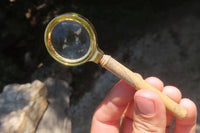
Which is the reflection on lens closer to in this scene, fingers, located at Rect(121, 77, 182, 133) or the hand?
the hand

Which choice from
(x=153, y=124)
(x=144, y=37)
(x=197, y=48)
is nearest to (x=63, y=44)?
(x=153, y=124)

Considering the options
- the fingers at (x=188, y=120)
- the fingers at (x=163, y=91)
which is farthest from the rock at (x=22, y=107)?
the fingers at (x=188, y=120)

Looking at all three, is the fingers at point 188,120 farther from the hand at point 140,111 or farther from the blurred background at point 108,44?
the blurred background at point 108,44

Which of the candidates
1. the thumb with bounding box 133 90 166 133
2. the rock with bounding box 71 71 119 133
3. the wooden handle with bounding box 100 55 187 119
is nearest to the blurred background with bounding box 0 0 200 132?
the rock with bounding box 71 71 119 133

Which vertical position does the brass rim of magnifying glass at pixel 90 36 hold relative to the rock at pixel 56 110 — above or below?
above

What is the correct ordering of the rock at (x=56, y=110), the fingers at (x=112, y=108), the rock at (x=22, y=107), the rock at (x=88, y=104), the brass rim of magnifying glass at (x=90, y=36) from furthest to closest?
the rock at (x=88, y=104)
the rock at (x=56, y=110)
the rock at (x=22, y=107)
the fingers at (x=112, y=108)
the brass rim of magnifying glass at (x=90, y=36)

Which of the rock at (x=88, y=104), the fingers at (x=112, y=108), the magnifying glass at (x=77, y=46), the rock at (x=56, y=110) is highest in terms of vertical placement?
the magnifying glass at (x=77, y=46)
